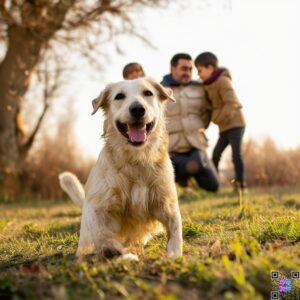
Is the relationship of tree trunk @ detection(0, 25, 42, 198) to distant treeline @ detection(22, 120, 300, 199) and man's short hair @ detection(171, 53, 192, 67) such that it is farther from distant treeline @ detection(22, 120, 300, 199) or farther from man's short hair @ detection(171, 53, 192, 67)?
man's short hair @ detection(171, 53, 192, 67)

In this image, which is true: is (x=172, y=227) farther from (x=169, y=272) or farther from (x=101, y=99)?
(x=101, y=99)

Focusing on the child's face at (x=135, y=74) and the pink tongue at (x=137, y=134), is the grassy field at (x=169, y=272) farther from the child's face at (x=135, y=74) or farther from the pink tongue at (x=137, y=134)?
the child's face at (x=135, y=74)

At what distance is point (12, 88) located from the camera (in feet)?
42.1

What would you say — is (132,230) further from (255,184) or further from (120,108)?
(255,184)

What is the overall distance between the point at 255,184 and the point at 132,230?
1004 cm

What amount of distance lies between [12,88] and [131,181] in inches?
396

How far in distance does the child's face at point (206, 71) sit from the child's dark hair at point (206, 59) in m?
0.05

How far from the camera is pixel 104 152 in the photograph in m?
3.88

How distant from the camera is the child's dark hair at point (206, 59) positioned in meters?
7.24

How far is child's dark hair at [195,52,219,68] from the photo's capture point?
285 inches

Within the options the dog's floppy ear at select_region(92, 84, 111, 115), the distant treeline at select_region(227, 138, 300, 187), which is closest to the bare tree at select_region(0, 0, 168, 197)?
the distant treeline at select_region(227, 138, 300, 187)

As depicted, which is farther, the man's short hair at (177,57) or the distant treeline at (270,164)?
the distant treeline at (270,164)

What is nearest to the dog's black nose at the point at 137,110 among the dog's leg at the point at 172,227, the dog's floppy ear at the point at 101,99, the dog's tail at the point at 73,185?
the dog's floppy ear at the point at 101,99

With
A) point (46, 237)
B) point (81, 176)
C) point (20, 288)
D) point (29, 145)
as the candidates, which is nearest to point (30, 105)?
point (29, 145)
